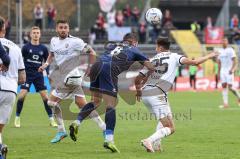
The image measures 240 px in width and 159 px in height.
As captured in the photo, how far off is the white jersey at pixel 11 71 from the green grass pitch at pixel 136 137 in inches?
64.5

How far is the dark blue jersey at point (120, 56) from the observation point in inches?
530

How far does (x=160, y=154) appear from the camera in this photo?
515 inches

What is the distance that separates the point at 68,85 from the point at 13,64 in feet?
12.8

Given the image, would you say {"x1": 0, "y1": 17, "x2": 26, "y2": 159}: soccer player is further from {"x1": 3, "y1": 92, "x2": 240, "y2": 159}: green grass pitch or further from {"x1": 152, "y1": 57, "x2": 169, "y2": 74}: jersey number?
{"x1": 152, "y1": 57, "x2": 169, "y2": 74}: jersey number

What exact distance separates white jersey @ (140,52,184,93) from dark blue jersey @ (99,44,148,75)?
13.3 inches

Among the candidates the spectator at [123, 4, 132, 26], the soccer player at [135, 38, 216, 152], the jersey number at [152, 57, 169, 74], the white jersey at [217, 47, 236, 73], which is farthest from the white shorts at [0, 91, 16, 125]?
the spectator at [123, 4, 132, 26]

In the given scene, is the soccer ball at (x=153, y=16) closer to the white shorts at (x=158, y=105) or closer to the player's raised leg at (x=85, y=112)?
the player's raised leg at (x=85, y=112)

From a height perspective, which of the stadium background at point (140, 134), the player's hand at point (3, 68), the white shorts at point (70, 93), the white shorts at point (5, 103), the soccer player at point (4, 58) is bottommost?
the stadium background at point (140, 134)

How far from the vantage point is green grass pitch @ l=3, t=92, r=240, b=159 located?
42.7 ft

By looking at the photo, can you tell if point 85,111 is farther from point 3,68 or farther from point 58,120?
point 3,68

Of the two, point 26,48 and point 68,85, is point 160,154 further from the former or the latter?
point 26,48

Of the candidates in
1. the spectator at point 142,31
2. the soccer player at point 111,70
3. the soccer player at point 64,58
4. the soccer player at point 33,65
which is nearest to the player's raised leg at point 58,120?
the soccer player at point 64,58

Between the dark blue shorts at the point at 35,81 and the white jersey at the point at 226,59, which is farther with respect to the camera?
the white jersey at the point at 226,59

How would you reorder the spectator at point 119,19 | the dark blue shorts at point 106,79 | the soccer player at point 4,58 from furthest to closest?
the spectator at point 119,19 < the dark blue shorts at point 106,79 < the soccer player at point 4,58
